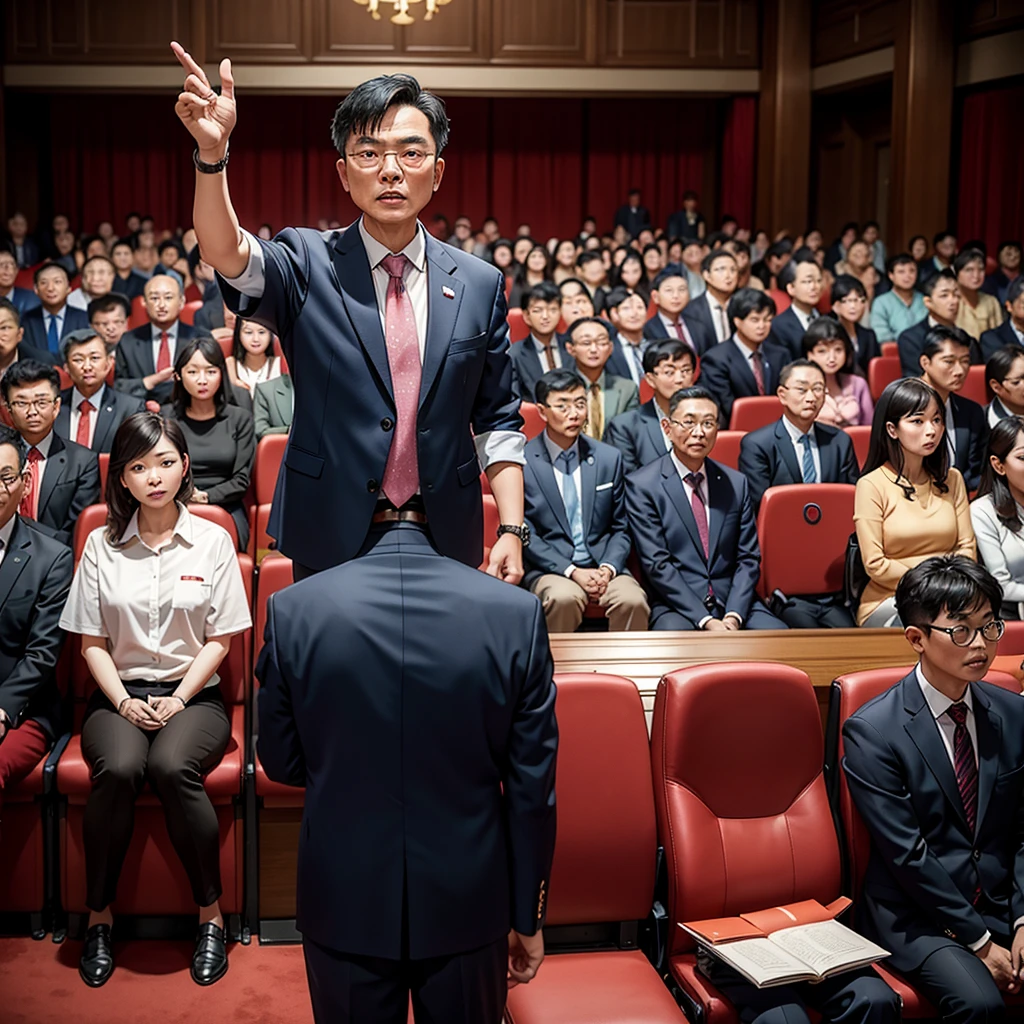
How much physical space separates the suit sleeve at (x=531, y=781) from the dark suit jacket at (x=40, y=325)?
465 centimetres

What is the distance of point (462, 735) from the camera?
113 cm

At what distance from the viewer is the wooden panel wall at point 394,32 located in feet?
28.4

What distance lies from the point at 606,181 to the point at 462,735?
10.5 m

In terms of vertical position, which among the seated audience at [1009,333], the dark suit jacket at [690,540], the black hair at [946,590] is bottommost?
the dark suit jacket at [690,540]

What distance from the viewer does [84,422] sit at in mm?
3689

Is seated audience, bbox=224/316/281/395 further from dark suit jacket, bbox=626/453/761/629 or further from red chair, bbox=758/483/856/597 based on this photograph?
red chair, bbox=758/483/856/597

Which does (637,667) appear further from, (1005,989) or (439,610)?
(439,610)

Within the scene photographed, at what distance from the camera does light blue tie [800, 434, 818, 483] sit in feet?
11.5

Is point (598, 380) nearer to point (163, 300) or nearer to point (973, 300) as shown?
point (163, 300)

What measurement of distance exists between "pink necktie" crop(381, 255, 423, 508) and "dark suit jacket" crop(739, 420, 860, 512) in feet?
7.12

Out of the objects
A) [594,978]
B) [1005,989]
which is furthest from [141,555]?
[1005,989]

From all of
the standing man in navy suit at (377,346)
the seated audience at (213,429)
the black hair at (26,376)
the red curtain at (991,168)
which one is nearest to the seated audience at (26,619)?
the black hair at (26,376)

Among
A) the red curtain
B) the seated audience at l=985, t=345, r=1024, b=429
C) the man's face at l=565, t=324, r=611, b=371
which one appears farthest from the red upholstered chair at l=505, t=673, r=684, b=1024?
the red curtain

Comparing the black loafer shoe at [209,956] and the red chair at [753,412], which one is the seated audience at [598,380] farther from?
the black loafer shoe at [209,956]
